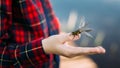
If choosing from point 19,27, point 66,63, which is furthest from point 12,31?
point 66,63

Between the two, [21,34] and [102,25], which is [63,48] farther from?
[102,25]

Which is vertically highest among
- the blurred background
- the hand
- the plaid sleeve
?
the hand

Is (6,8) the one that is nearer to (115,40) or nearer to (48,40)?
(48,40)

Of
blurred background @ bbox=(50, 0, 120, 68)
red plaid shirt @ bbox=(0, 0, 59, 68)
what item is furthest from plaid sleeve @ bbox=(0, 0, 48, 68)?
blurred background @ bbox=(50, 0, 120, 68)

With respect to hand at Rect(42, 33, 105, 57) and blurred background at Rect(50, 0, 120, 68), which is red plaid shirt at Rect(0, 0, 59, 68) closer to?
hand at Rect(42, 33, 105, 57)

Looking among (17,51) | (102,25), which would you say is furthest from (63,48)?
(102,25)

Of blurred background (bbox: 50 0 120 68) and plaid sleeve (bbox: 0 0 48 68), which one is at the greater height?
plaid sleeve (bbox: 0 0 48 68)

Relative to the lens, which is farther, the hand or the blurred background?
the blurred background

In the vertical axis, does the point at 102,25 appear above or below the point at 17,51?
below
